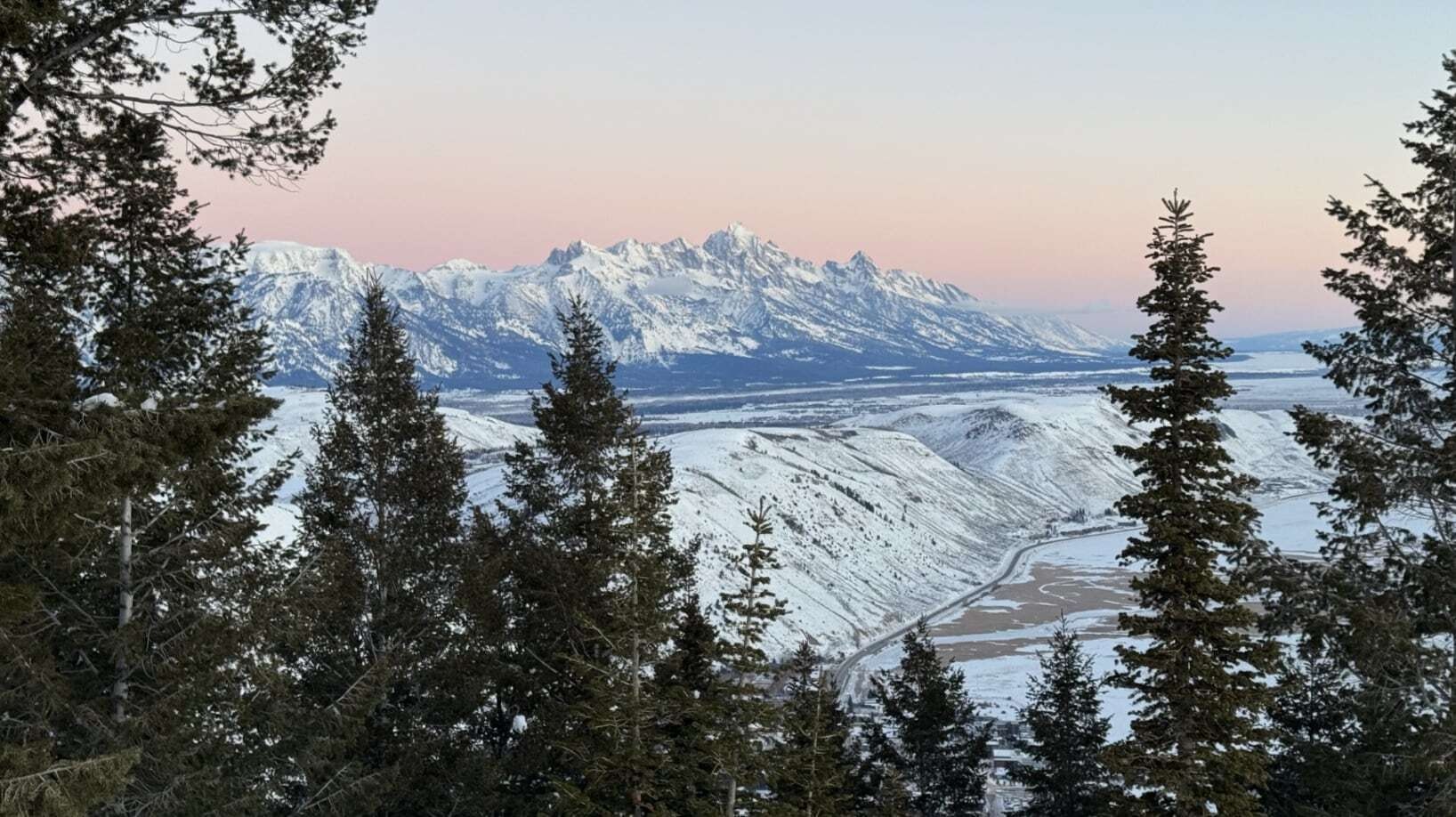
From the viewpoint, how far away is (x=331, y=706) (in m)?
16.9

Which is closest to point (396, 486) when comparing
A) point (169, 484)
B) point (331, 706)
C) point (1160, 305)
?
point (331, 706)

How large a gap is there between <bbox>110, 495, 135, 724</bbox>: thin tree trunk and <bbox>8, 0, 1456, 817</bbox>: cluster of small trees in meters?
0.09

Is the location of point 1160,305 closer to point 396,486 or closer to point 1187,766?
point 1187,766

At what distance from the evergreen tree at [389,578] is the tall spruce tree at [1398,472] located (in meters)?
17.0

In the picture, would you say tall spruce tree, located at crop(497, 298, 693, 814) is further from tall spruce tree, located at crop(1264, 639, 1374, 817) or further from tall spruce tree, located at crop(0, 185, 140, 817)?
tall spruce tree, located at crop(1264, 639, 1374, 817)

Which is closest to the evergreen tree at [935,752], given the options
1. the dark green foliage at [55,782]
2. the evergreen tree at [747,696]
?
the evergreen tree at [747,696]

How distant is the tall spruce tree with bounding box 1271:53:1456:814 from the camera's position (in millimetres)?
13750

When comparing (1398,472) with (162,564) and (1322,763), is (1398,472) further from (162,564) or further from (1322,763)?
(162,564)

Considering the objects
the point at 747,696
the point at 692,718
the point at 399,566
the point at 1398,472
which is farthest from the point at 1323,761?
the point at 399,566

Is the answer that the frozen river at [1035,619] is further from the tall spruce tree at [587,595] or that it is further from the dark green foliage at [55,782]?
the dark green foliage at [55,782]

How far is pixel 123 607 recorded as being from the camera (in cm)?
1372

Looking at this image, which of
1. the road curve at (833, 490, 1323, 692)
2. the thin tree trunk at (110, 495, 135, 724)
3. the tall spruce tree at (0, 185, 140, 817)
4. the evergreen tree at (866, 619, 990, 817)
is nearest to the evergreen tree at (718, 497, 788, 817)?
the tall spruce tree at (0, 185, 140, 817)

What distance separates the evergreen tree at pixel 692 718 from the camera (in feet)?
52.1

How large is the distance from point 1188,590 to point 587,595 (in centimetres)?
1159
